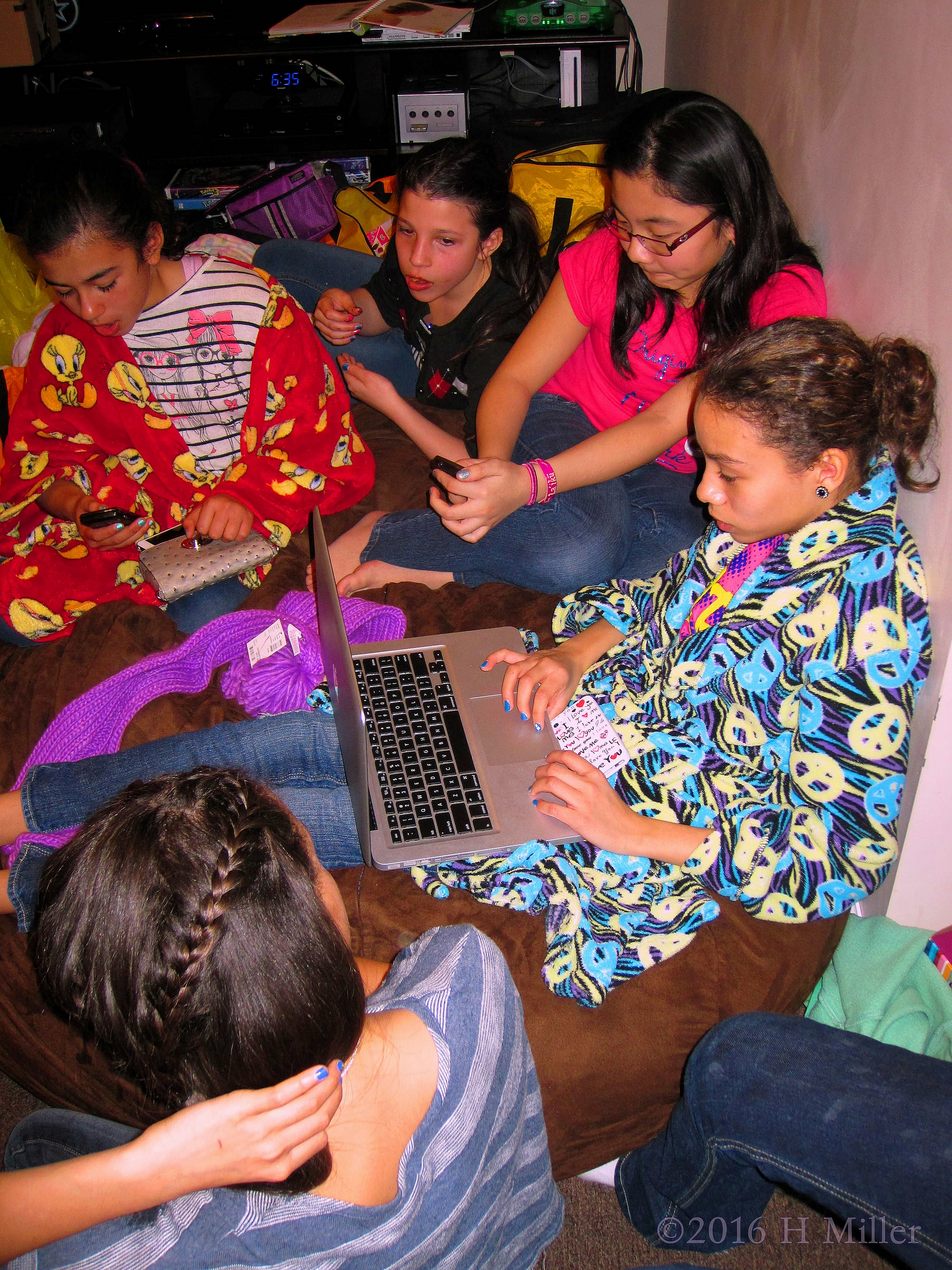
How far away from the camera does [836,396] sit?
112 cm

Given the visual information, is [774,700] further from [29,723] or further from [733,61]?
[733,61]

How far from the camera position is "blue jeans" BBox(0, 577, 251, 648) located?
1721 mm

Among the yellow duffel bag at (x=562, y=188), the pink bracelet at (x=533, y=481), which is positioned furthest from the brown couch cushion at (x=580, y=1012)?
the yellow duffel bag at (x=562, y=188)

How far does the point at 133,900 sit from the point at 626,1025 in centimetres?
73

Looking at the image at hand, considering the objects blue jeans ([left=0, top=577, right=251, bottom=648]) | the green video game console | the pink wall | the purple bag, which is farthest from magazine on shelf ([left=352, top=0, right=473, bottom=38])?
blue jeans ([left=0, top=577, right=251, bottom=648])

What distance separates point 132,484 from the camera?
191cm

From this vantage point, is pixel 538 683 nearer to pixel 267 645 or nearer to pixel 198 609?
pixel 267 645

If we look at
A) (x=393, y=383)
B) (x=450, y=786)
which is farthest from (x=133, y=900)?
(x=393, y=383)

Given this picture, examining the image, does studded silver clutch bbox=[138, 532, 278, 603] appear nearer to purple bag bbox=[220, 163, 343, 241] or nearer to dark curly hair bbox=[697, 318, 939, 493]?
dark curly hair bbox=[697, 318, 939, 493]

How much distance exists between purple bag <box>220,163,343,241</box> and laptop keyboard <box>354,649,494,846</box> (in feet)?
6.08

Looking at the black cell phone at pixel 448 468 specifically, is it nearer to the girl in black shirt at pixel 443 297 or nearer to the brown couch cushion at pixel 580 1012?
the girl in black shirt at pixel 443 297

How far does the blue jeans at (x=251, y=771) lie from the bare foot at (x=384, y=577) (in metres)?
0.44

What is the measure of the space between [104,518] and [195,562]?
22 centimetres

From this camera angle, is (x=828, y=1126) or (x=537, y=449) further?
(x=537, y=449)
